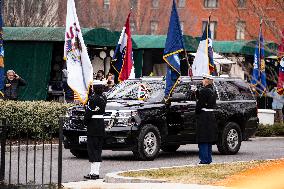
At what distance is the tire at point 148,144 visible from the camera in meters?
21.0

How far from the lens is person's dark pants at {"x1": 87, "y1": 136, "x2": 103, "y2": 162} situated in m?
17.2

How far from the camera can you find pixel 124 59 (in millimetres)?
29422

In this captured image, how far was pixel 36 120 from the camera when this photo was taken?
24406 millimetres

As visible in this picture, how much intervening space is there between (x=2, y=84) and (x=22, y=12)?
25919mm

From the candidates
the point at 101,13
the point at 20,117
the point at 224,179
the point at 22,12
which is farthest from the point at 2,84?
the point at 101,13

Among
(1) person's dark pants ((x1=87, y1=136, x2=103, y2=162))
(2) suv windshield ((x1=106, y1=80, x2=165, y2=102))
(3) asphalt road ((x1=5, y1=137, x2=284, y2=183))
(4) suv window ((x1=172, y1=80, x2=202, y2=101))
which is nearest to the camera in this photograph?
(3) asphalt road ((x1=5, y1=137, x2=284, y2=183))

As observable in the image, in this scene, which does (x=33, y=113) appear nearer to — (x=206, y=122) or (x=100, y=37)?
(x=206, y=122)

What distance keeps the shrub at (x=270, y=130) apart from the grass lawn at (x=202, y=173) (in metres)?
13.1

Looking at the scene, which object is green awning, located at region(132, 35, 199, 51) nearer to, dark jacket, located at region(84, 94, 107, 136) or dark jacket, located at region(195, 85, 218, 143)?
dark jacket, located at region(195, 85, 218, 143)

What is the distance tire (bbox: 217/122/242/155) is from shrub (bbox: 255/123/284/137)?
27.1 feet

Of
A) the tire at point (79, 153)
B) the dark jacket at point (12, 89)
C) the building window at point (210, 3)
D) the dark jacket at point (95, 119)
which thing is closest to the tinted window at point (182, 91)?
the tire at point (79, 153)

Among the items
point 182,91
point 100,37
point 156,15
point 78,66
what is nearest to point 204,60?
point 182,91

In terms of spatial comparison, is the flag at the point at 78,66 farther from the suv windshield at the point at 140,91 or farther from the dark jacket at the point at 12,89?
the dark jacket at the point at 12,89

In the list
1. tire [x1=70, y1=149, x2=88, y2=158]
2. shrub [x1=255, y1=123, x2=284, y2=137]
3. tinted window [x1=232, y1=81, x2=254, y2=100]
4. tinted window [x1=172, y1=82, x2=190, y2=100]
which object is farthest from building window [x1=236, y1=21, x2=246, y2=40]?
tire [x1=70, y1=149, x2=88, y2=158]
